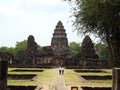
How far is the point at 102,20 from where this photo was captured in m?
24.9

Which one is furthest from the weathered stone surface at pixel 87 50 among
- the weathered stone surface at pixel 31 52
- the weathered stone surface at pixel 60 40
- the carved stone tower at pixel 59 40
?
the carved stone tower at pixel 59 40

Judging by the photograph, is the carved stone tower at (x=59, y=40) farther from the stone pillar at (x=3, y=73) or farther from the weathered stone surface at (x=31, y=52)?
the stone pillar at (x=3, y=73)

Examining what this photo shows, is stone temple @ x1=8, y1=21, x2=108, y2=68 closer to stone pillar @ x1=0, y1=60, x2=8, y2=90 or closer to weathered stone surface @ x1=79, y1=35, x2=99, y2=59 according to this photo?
weathered stone surface @ x1=79, y1=35, x2=99, y2=59

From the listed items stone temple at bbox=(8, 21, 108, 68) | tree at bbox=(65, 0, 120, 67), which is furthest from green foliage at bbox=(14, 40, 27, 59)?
tree at bbox=(65, 0, 120, 67)

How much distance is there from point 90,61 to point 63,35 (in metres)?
22.0

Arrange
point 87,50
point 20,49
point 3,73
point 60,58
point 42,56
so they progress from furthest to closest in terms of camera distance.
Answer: point 20,49 → point 60,58 → point 42,56 → point 87,50 → point 3,73

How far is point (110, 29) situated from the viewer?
25.9 meters

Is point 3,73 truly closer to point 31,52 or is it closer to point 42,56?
point 42,56

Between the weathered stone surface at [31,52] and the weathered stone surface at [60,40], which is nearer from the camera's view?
the weathered stone surface at [31,52]

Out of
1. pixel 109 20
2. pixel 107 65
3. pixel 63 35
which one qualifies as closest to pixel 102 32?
pixel 109 20

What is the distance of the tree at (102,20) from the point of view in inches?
922

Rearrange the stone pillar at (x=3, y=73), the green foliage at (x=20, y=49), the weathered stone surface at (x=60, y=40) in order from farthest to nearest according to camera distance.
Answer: the green foliage at (x=20, y=49)
the weathered stone surface at (x=60, y=40)
the stone pillar at (x=3, y=73)

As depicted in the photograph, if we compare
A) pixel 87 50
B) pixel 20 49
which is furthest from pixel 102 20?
pixel 20 49

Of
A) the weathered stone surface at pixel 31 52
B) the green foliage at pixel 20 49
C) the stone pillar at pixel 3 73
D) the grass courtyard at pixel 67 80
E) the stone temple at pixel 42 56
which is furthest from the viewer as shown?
the green foliage at pixel 20 49
